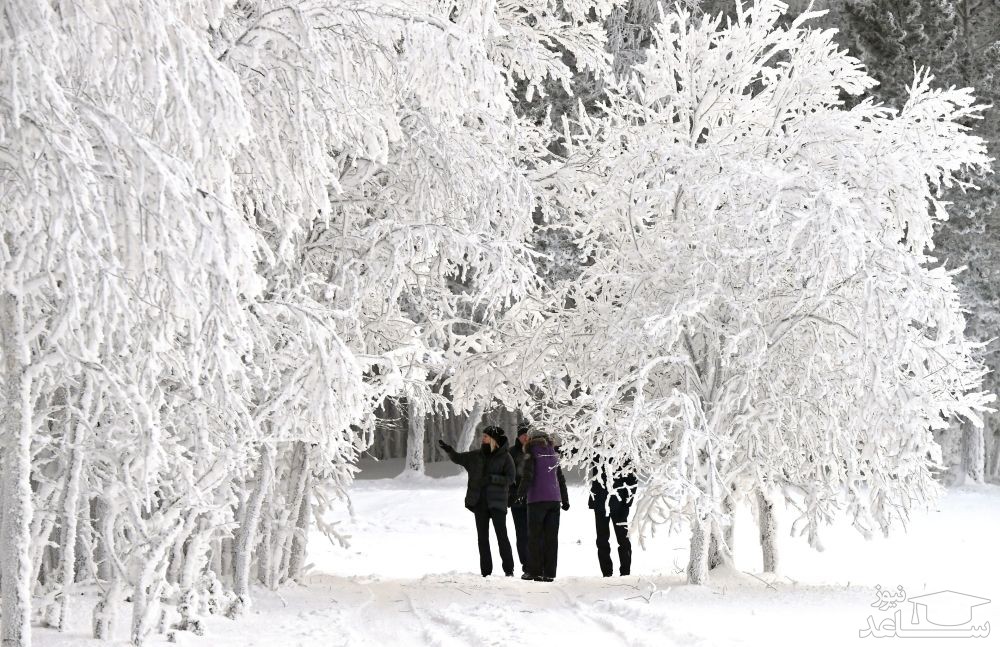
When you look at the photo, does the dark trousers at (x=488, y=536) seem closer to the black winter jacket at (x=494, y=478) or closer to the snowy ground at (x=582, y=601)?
the black winter jacket at (x=494, y=478)

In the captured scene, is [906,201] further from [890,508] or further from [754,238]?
[890,508]

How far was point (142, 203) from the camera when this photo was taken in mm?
→ 5262

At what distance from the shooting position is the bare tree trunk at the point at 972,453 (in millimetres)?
27312

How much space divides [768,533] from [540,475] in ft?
8.72

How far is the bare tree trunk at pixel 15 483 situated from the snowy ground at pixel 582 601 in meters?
0.97

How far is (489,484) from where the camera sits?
12.4m

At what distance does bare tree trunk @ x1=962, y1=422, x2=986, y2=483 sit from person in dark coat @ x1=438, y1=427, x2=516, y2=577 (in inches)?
716

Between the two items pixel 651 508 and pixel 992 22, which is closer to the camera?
pixel 651 508

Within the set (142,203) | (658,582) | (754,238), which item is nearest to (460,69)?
(142,203)

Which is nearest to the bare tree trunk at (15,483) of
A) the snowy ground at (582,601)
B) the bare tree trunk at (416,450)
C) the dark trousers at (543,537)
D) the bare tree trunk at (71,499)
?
the bare tree trunk at (71,499)

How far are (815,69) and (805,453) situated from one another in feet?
11.8

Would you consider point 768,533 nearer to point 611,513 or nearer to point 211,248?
point 611,513

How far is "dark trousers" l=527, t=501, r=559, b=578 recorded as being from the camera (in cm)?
1234

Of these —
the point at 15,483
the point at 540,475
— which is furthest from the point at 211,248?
the point at 540,475
